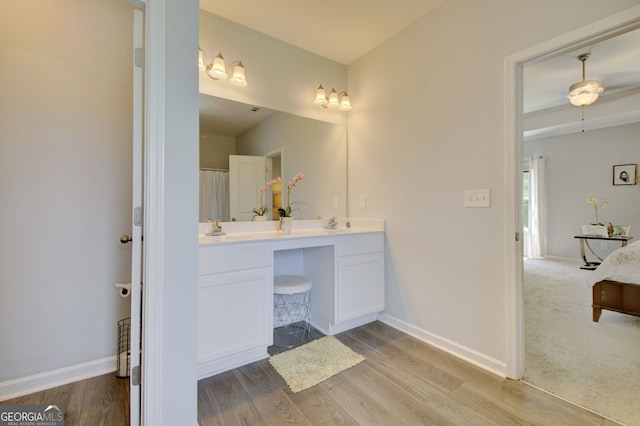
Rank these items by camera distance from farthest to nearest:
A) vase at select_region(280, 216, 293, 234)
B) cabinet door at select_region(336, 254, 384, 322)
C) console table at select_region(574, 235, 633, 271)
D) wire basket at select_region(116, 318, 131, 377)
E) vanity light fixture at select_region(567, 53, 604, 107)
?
console table at select_region(574, 235, 633, 271) → vanity light fixture at select_region(567, 53, 604, 107) → vase at select_region(280, 216, 293, 234) → cabinet door at select_region(336, 254, 384, 322) → wire basket at select_region(116, 318, 131, 377)

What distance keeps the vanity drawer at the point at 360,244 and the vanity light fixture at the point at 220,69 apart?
5.01 ft

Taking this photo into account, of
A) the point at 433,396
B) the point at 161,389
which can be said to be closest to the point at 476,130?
the point at 433,396

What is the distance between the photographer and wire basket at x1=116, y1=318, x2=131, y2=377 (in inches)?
70.5

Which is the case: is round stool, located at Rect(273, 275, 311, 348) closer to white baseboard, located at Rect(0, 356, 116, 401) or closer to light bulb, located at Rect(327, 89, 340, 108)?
white baseboard, located at Rect(0, 356, 116, 401)

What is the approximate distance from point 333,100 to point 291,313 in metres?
2.12

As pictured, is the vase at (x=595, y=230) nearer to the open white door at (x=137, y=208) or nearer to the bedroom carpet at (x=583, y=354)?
the bedroom carpet at (x=583, y=354)

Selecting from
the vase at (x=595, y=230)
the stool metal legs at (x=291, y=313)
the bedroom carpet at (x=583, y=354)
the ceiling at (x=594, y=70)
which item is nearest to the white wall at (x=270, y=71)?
the stool metal legs at (x=291, y=313)

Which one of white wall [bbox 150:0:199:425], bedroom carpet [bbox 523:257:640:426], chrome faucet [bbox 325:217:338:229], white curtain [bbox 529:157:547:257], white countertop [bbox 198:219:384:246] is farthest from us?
white curtain [bbox 529:157:547:257]

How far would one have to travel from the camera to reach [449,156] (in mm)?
2092

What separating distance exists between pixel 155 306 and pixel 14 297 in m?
1.21

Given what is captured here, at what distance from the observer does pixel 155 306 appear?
114cm

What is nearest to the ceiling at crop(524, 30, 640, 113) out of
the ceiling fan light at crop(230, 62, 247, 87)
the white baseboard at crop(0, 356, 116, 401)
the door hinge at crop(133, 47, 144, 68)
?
the ceiling fan light at crop(230, 62, 247, 87)

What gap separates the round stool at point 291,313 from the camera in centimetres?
222

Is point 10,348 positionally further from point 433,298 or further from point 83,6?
point 433,298
